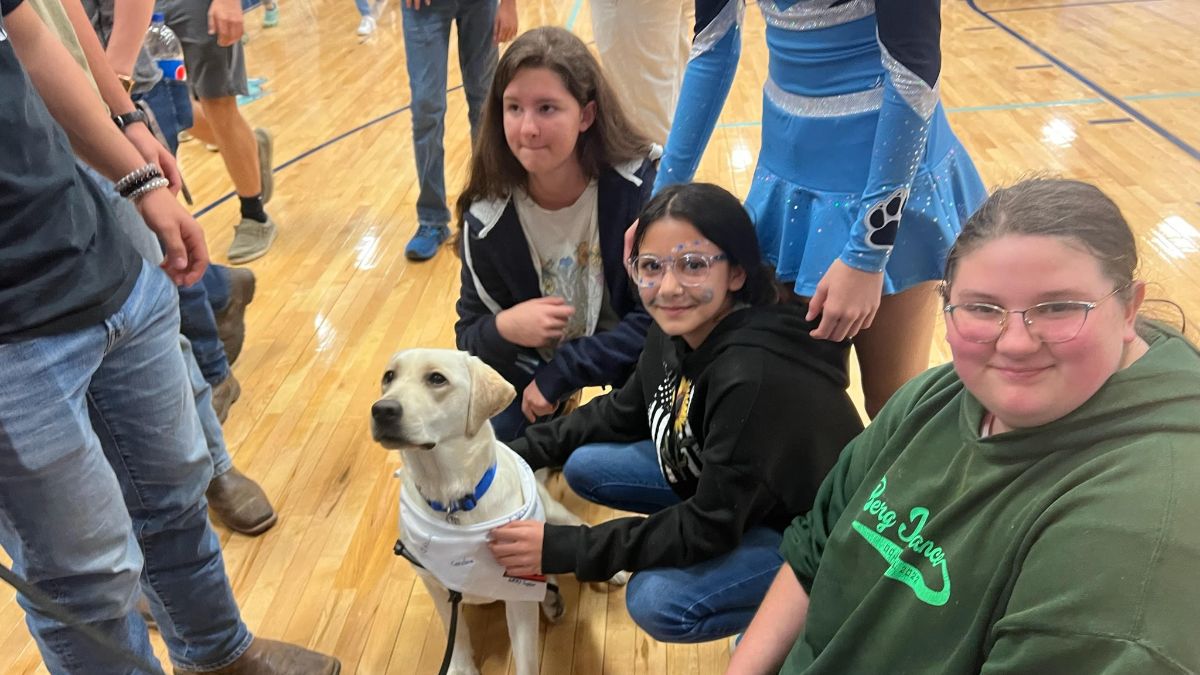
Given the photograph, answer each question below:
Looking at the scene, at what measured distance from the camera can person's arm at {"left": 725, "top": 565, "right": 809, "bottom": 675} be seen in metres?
1.24

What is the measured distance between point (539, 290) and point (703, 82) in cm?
71

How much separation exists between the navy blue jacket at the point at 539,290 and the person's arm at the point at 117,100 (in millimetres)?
702

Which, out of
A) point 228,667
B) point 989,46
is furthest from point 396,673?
point 989,46

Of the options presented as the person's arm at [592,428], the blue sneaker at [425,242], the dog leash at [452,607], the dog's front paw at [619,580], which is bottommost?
the blue sneaker at [425,242]

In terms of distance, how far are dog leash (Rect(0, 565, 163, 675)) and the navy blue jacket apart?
100 centimetres

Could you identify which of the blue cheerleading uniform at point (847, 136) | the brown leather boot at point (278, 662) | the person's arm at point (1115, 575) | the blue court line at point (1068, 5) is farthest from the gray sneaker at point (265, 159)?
the blue court line at point (1068, 5)

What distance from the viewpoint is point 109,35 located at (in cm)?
270

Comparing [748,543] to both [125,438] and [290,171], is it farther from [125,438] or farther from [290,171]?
[290,171]

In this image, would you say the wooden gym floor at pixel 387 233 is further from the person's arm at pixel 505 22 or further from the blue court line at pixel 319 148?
the person's arm at pixel 505 22

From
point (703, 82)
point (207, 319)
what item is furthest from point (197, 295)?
point (703, 82)

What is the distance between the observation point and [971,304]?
88 cm

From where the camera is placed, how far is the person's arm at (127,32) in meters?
2.38

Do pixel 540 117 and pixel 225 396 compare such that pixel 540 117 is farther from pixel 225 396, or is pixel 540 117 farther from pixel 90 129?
pixel 225 396

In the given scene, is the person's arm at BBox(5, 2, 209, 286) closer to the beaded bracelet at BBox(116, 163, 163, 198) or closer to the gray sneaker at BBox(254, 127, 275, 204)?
the beaded bracelet at BBox(116, 163, 163, 198)
